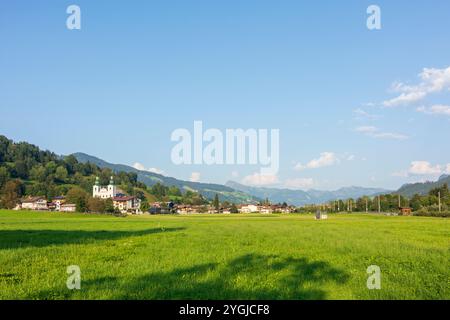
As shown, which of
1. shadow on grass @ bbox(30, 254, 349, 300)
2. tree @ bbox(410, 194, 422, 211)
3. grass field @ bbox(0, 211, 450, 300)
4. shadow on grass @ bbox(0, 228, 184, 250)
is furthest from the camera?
tree @ bbox(410, 194, 422, 211)

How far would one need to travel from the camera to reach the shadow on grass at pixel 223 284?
38.7ft

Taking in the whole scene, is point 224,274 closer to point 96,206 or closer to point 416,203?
point 96,206

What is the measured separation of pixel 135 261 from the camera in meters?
18.7

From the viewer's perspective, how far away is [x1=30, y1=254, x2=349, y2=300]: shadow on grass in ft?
Answer: 38.7

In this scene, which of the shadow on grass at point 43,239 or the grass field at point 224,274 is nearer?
the grass field at point 224,274

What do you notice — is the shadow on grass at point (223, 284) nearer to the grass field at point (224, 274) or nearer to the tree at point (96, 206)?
the grass field at point (224, 274)

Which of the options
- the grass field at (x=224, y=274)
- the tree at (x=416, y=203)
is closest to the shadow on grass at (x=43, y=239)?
the grass field at (x=224, y=274)

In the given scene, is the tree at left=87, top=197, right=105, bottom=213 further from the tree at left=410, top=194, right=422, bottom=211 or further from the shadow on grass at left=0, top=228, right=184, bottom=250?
the shadow on grass at left=0, top=228, right=184, bottom=250

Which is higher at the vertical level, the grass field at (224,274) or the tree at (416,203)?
the grass field at (224,274)

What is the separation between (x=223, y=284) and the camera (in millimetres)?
13312

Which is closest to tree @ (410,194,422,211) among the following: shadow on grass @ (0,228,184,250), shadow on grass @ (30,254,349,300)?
shadow on grass @ (0,228,184,250)
